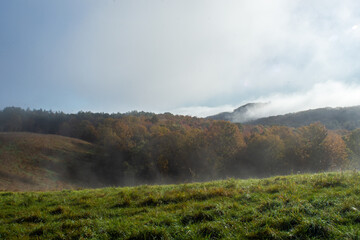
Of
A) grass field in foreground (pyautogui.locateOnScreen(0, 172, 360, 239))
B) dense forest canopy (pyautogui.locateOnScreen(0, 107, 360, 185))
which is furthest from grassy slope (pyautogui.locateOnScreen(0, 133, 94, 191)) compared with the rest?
grass field in foreground (pyautogui.locateOnScreen(0, 172, 360, 239))

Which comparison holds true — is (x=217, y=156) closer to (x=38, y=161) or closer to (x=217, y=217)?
(x=38, y=161)

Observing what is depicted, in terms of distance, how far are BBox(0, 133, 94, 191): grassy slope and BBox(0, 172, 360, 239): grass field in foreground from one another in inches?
1588

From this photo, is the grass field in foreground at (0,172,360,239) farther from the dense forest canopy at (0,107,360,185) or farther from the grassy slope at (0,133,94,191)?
the dense forest canopy at (0,107,360,185)

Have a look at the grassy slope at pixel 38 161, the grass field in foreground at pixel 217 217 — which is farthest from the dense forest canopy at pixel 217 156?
the grass field in foreground at pixel 217 217

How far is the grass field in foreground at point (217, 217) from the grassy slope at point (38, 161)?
40.3 meters

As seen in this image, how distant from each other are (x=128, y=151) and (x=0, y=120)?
285 ft

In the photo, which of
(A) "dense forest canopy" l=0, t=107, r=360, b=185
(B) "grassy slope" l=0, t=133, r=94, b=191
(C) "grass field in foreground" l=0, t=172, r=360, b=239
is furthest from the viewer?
(A) "dense forest canopy" l=0, t=107, r=360, b=185

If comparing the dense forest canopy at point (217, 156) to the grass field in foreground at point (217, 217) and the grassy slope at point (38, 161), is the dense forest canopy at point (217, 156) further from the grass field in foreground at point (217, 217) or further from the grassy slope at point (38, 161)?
the grass field in foreground at point (217, 217)

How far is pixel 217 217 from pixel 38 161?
62747mm

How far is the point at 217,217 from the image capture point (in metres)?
6.58

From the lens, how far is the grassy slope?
43.9m

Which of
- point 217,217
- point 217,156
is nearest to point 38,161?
point 217,156

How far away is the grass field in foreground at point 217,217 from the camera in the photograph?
5148 mm

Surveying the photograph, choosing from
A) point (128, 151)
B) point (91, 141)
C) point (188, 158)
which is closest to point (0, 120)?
point (91, 141)
